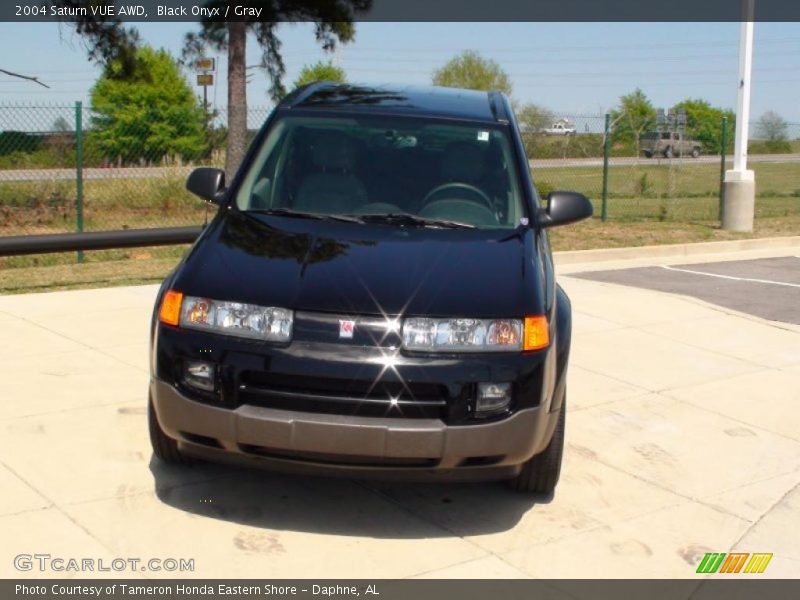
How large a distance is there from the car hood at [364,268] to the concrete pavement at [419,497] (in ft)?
3.21

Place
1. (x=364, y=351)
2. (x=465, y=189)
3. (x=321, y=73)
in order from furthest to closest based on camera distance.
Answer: (x=321, y=73)
(x=465, y=189)
(x=364, y=351)

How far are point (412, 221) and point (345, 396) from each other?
1319 millimetres

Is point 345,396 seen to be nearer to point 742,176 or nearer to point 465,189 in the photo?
point 465,189

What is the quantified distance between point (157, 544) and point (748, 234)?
14.7m

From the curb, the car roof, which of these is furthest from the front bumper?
the curb

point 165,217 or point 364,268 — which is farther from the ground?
point 364,268

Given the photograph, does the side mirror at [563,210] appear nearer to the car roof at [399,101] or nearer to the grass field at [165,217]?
the car roof at [399,101]

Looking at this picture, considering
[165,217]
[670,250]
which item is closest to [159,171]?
[165,217]

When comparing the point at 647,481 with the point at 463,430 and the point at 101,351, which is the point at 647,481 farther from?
the point at 101,351

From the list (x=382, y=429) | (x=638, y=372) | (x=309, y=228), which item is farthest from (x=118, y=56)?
(x=382, y=429)

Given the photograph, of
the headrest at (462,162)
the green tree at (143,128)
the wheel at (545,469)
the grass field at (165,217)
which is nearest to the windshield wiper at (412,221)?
the headrest at (462,162)

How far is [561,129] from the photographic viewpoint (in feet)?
71.2

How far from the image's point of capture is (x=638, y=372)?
298 inches

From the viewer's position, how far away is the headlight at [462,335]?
13.7 feet
